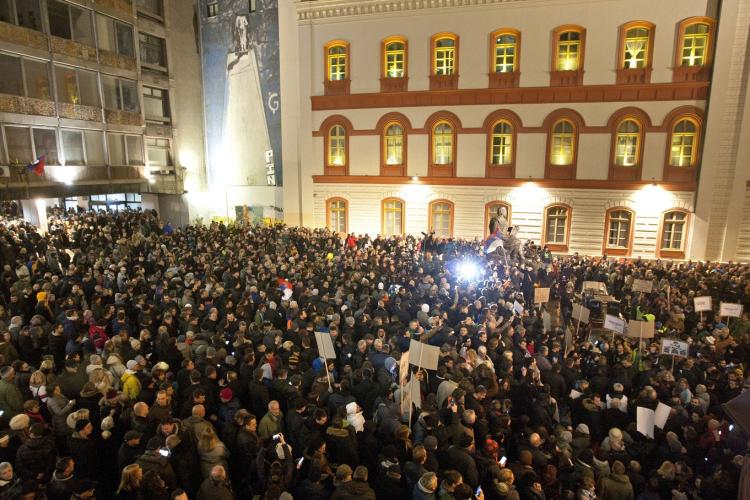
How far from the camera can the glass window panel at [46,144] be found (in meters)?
23.0

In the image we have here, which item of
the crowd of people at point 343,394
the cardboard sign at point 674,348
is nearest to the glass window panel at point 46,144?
the crowd of people at point 343,394

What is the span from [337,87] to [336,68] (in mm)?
1078

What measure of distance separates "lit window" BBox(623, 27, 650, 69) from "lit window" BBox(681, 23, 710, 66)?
151 cm

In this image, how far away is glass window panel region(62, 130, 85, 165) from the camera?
80.1ft

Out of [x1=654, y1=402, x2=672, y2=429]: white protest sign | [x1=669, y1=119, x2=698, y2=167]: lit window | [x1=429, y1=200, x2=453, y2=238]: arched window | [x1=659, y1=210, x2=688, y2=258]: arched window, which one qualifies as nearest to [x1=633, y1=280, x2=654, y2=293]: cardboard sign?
[x1=654, y1=402, x2=672, y2=429]: white protest sign

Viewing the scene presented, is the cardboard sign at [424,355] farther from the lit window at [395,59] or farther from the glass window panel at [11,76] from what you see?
the glass window panel at [11,76]

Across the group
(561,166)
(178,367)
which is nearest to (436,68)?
(561,166)

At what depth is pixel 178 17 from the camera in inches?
1147

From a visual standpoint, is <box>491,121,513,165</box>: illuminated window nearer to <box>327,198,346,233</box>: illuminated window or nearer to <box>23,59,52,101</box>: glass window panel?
<box>327,198,346,233</box>: illuminated window

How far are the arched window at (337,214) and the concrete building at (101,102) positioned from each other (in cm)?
1081

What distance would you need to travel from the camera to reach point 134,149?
92.9ft

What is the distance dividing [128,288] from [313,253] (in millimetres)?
7085

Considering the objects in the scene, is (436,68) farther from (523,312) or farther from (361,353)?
(361,353)

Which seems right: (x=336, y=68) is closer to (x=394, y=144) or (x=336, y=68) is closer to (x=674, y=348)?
(x=394, y=144)
